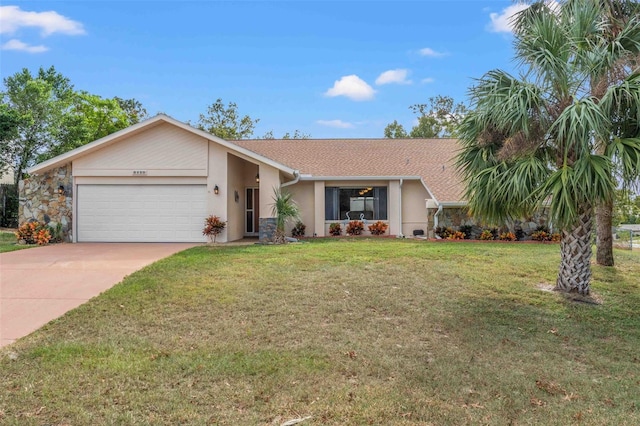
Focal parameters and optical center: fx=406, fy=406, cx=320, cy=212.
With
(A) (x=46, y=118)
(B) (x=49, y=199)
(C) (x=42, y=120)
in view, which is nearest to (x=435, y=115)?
(A) (x=46, y=118)

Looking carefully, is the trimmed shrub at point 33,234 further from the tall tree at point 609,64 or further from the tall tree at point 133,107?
the tall tree at point 133,107

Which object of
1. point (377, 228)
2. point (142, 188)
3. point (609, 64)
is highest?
point (609, 64)

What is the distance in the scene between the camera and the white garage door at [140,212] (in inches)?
566

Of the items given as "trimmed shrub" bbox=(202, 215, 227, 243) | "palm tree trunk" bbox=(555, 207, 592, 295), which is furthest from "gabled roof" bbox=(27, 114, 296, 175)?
"palm tree trunk" bbox=(555, 207, 592, 295)

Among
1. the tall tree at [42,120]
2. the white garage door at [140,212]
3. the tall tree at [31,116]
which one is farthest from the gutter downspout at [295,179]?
the tall tree at [31,116]

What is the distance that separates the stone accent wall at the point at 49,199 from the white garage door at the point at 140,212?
1.29 ft

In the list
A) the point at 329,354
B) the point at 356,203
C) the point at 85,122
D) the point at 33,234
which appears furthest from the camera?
the point at 85,122

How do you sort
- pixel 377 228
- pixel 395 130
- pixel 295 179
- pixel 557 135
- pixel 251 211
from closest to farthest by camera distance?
pixel 557 135, pixel 295 179, pixel 377 228, pixel 251 211, pixel 395 130

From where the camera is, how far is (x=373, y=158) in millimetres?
18984

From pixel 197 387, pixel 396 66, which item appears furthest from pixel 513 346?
pixel 396 66

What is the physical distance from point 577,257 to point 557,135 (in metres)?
2.27

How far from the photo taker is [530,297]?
7.31m

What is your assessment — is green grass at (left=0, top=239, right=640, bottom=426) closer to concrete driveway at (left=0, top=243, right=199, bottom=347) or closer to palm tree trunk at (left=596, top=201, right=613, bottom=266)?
concrete driveway at (left=0, top=243, right=199, bottom=347)

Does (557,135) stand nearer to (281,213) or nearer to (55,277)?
(281,213)
